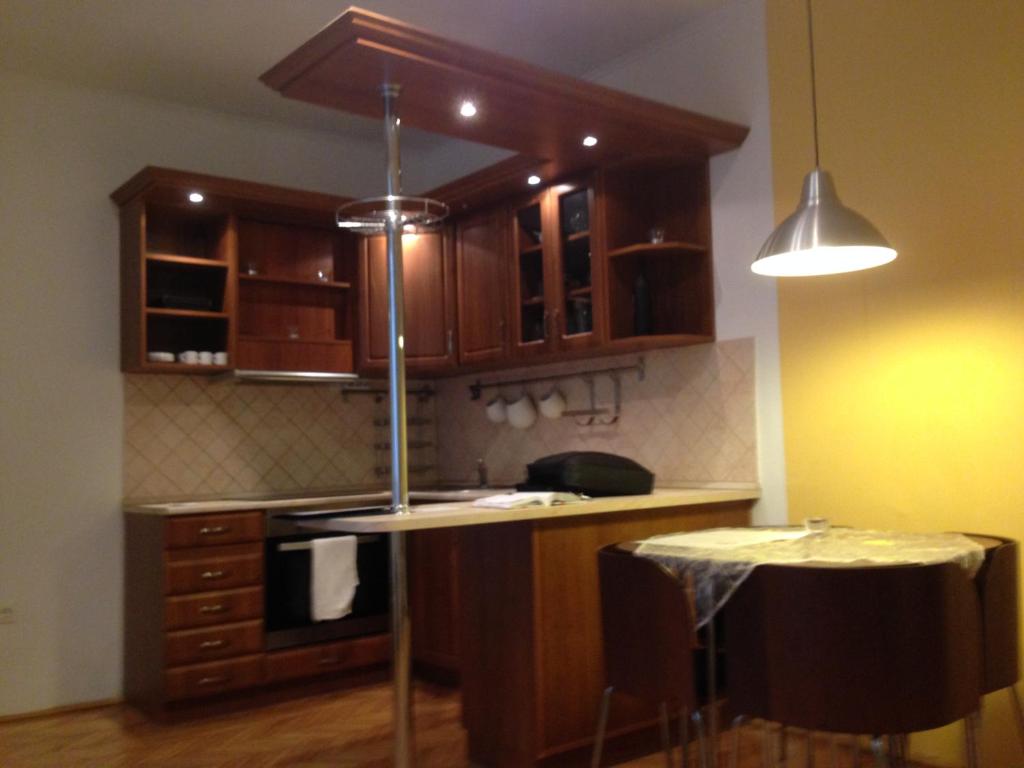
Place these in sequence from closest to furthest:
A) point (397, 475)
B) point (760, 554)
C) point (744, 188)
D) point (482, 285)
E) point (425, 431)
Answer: point (760, 554)
point (397, 475)
point (744, 188)
point (482, 285)
point (425, 431)

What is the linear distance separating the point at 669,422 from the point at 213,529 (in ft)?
6.41

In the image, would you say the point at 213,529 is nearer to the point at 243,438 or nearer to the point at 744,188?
the point at 243,438

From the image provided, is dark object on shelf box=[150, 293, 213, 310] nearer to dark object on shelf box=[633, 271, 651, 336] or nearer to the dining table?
dark object on shelf box=[633, 271, 651, 336]

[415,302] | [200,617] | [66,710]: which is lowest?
[66,710]

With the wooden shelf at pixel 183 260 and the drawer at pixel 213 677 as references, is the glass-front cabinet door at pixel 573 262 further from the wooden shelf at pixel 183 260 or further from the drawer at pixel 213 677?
the drawer at pixel 213 677

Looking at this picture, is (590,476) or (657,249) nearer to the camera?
(590,476)

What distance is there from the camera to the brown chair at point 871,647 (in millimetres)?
1847

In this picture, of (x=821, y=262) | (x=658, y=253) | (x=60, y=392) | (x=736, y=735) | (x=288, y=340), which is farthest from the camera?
(x=288, y=340)

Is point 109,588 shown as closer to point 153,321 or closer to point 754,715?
point 153,321

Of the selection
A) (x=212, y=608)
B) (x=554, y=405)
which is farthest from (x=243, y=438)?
(x=554, y=405)

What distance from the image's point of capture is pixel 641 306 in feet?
12.3

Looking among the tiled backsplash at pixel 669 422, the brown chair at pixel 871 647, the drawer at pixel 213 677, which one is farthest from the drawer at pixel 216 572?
the brown chair at pixel 871 647

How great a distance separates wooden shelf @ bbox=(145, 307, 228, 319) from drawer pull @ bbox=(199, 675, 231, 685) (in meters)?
1.58

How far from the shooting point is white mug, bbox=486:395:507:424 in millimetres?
4645
